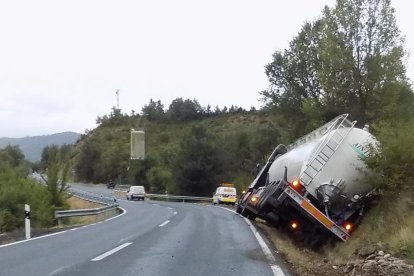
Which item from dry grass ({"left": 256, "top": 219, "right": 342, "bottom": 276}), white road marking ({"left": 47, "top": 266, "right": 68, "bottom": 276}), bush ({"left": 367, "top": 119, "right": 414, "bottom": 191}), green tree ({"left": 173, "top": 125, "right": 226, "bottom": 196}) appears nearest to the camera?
white road marking ({"left": 47, "top": 266, "right": 68, "bottom": 276})

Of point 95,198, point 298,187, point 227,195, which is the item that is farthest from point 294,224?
point 95,198

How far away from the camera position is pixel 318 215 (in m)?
13.4

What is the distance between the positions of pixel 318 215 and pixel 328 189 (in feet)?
3.22

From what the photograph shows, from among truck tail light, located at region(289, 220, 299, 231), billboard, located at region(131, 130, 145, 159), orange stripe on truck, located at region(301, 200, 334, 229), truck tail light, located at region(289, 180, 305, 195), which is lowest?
truck tail light, located at region(289, 220, 299, 231)

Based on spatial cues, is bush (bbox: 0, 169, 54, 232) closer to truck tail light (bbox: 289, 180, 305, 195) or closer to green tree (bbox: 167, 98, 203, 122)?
truck tail light (bbox: 289, 180, 305, 195)

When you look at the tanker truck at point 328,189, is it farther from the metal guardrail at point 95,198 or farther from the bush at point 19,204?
the metal guardrail at point 95,198

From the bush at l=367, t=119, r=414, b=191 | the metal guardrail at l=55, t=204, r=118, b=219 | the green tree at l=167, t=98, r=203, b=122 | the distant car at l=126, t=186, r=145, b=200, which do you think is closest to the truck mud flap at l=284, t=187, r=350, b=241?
the bush at l=367, t=119, r=414, b=191

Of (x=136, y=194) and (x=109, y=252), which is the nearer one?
(x=109, y=252)

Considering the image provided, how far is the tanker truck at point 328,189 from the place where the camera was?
1366cm

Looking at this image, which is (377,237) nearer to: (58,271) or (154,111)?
(58,271)

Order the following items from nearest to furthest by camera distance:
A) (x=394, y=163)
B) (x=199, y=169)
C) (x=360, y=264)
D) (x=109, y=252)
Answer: (x=360, y=264), (x=109, y=252), (x=394, y=163), (x=199, y=169)

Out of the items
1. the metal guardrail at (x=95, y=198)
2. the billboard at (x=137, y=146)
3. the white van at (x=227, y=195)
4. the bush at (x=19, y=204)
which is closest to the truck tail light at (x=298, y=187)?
the bush at (x=19, y=204)

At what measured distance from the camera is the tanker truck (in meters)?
13.7

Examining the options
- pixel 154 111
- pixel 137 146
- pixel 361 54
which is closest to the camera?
pixel 361 54
